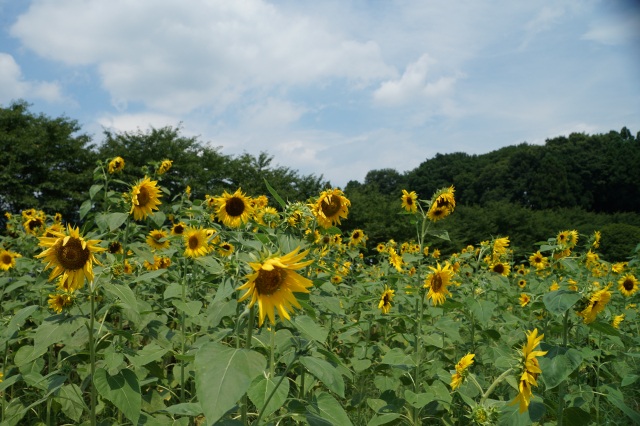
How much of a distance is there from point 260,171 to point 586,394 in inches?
874

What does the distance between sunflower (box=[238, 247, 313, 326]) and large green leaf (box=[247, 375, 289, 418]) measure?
234mm

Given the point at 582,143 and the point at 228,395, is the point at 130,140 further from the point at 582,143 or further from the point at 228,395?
the point at 582,143

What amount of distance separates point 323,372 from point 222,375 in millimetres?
409

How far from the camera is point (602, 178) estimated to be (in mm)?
46188

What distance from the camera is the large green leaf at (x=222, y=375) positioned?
4.20ft

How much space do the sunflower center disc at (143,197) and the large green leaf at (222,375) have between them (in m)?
2.46

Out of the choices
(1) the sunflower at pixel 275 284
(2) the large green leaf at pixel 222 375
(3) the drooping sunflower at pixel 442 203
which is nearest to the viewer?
(2) the large green leaf at pixel 222 375

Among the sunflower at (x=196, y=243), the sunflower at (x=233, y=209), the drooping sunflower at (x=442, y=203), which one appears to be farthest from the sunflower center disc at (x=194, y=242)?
the drooping sunflower at (x=442, y=203)

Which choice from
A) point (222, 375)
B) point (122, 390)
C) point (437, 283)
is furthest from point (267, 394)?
point (437, 283)

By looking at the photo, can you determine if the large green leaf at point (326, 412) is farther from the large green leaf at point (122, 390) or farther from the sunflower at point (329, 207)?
the sunflower at point (329, 207)

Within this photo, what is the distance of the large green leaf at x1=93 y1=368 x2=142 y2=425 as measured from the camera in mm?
2082

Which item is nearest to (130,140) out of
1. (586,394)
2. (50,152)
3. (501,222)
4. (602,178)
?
(50,152)

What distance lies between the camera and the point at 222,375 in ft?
4.43

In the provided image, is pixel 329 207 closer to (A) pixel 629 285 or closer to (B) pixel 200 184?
(A) pixel 629 285
